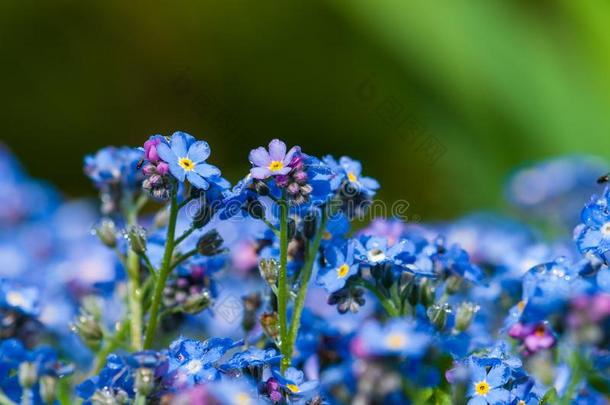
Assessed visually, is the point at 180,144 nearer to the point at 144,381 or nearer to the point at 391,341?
the point at 144,381

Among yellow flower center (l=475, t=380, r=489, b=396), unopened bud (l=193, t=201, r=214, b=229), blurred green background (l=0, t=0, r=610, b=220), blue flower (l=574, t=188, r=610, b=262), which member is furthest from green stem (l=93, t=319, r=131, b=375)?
blurred green background (l=0, t=0, r=610, b=220)

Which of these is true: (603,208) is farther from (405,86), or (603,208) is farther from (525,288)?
(405,86)

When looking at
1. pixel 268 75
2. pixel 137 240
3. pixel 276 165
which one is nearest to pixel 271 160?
pixel 276 165

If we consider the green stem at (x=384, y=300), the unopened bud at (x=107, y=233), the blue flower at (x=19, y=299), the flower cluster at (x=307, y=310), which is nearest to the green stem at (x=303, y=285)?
the flower cluster at (x=307, y=310)

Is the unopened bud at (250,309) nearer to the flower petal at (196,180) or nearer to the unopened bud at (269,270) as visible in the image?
the unopened bud at (269,270)

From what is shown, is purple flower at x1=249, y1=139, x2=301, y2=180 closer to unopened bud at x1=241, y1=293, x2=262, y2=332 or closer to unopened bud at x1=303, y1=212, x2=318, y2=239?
unopened bud at x1=303, y1=212, x2=318, y2=239
